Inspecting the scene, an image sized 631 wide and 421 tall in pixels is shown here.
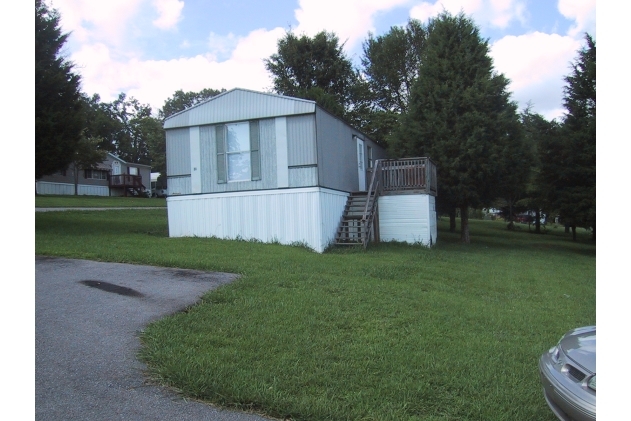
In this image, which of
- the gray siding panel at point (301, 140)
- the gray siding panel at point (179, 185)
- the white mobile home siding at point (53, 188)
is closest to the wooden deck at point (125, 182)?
the white mobile home siding at point (53, 188)

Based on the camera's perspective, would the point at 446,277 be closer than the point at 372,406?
No

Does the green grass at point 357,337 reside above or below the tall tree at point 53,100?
below

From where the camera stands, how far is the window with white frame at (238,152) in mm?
13023

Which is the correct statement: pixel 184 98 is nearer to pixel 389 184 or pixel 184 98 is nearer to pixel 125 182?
pixel 125 182

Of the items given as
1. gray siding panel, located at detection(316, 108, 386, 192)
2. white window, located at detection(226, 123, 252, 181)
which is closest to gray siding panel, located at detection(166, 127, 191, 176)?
white window, located at detection(226, 123, 252, 181)

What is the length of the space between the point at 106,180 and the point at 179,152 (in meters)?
32.0

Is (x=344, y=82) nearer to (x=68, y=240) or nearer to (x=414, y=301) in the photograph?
(x=68, y=240)

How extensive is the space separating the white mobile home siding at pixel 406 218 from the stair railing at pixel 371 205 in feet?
1.57

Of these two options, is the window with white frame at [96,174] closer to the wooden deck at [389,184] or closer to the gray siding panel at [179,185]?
the gray siding panel at [179,185]

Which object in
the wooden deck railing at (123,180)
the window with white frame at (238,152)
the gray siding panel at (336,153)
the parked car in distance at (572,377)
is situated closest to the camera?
the parked car in distance at (572,377)

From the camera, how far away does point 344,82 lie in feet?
113

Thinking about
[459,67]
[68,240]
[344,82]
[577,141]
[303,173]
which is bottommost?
[68,240]

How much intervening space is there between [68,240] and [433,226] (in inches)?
423

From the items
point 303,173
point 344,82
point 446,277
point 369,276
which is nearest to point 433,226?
point 303,173
